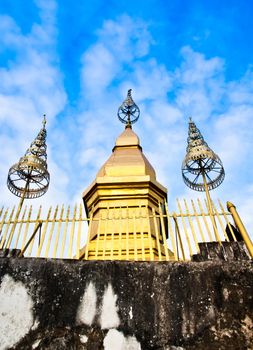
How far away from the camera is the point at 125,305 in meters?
3.95

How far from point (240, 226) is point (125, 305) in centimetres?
219

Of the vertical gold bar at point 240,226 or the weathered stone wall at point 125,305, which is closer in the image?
the weathered stone wall at point 125,305

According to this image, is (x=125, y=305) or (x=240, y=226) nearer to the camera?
(x=125, y=305)

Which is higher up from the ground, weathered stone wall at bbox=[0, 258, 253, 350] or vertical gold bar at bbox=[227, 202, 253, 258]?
vertical gold bar at bbox=[227, 202, 253, 258]

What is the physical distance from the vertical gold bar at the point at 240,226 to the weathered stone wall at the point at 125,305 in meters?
0.52

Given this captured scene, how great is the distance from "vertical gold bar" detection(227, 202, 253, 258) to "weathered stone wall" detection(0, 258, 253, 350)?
1.70 feet

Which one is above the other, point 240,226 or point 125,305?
point 240,226

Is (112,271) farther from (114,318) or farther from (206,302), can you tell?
(206,302)

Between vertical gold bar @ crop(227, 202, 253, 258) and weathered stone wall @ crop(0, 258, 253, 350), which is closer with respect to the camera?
weathered stone wall @ crop(0, 258, 253, 350)

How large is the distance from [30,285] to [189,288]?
6.64 feet

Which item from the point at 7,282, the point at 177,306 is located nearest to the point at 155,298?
the point at 177,306

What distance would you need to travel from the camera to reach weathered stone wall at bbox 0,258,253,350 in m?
3.67

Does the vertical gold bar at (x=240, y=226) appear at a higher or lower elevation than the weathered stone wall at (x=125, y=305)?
higher

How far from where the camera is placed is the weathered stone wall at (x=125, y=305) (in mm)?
3666
